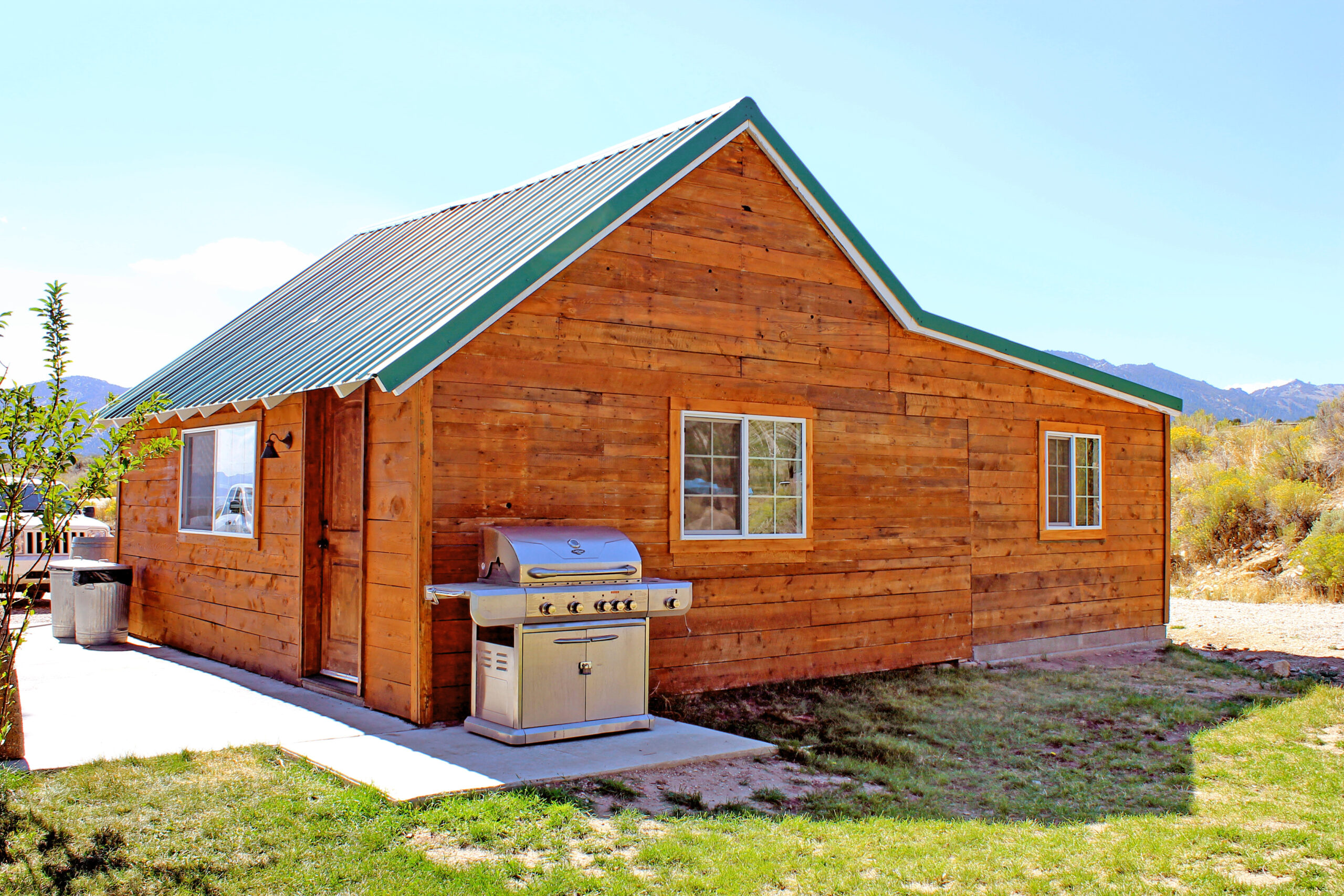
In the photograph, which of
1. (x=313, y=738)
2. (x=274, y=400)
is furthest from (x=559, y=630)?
(x=274, y=400)

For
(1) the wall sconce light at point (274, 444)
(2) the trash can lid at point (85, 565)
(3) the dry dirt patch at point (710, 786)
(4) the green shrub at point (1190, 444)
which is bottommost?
(3) the dry dirt patch at point (710, 786)

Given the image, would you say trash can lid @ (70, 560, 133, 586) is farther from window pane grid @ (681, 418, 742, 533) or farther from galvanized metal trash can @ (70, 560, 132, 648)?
window pane grid @ (681, 418, 742, 533)

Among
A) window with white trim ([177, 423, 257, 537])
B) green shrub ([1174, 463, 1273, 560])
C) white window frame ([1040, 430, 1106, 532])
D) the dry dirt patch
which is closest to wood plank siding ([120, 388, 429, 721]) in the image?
window with white trim ([177, 423, 257, 537])

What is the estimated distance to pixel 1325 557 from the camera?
56.0 feet

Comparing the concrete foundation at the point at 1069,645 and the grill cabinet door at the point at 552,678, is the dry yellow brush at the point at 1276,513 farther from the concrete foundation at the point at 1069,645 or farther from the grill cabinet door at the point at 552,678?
the grill cabinet door at the point at 552,678

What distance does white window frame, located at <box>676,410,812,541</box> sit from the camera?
8547mm

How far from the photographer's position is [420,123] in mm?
14383

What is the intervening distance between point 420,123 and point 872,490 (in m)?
8.65

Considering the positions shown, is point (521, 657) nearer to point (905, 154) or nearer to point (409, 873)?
point (409, 873)

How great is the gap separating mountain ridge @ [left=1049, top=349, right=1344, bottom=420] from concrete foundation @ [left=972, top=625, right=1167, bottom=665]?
3262 inches

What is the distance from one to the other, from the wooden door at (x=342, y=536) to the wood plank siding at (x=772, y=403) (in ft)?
3.83

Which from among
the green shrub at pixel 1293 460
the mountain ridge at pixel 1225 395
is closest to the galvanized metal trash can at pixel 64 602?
the green shrub at pixel 1293 460

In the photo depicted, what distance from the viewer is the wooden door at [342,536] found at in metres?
8.03

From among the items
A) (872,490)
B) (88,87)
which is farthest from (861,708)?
(88,87)
